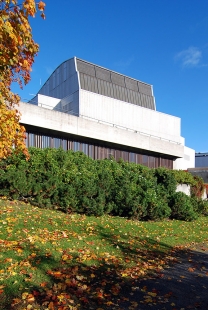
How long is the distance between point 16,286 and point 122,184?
7743mm

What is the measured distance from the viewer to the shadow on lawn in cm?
386

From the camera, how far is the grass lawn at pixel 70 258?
390cm

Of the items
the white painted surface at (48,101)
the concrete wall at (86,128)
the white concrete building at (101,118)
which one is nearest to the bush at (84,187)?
the concrete wall at (86,128)

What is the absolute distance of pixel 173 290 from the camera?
15.3 ft

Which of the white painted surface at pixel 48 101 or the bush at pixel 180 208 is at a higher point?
the white painted surface at pixel 48 101

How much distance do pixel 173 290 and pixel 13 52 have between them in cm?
437

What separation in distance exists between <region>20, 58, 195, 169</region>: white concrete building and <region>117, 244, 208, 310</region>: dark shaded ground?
15180mm

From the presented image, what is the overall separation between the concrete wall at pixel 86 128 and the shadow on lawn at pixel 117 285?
14445 mm

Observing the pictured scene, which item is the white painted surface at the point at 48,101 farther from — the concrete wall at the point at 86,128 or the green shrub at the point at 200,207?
the green shrub at the point at 200,207

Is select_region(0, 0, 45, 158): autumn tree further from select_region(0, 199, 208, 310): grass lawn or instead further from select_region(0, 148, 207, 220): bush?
select_region(0, 148, 207, 220): bush

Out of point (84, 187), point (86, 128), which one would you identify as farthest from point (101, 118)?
point (84, 187)

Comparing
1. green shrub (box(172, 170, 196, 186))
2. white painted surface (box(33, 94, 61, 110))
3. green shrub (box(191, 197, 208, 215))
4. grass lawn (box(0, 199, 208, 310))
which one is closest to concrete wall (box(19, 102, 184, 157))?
green shrub (box(172, 170, 196, 186))

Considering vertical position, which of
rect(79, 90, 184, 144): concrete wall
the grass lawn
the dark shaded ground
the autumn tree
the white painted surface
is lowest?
the dark shaded ground

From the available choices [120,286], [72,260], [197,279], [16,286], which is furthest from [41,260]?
[197,279]
